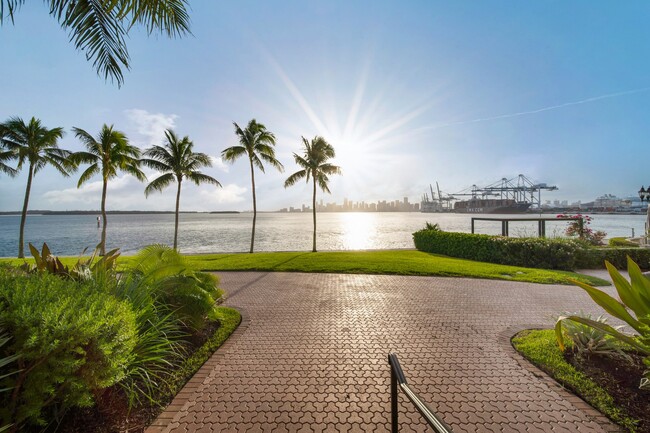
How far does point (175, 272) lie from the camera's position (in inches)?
191

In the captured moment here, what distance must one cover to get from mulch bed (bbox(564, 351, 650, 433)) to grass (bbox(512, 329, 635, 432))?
83mm

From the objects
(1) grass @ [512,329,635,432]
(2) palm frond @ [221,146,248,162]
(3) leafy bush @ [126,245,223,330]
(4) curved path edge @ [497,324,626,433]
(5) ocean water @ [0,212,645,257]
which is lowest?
(5) ocean water @ [0,212,645,257]

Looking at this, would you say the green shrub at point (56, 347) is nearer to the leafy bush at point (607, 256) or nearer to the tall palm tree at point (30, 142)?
the leafy bush at point (607, 256)

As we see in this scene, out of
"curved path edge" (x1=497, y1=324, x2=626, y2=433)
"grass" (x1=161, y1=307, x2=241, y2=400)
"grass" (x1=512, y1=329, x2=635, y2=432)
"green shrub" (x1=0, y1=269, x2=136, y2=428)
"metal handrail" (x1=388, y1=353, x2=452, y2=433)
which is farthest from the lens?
"grass" (x1=161, y1=307, x2=241, y2=400)

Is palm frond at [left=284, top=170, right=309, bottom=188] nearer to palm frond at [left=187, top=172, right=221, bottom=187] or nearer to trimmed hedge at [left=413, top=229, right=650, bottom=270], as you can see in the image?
palm frond at [left=187, top=172, right=221, bottom=187]

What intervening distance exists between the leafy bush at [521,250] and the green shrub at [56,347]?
14.7m

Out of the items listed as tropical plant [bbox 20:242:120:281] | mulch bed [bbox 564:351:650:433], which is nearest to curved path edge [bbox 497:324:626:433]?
mulch bed [bbox 564:351:650:433]

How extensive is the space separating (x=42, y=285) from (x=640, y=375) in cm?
691

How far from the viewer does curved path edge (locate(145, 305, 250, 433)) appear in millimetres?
2729

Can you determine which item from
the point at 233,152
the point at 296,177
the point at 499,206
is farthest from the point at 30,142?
the point at 499,206

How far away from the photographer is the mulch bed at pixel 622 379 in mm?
2799

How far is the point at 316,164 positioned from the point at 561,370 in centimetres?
1913

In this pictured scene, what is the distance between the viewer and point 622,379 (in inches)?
129

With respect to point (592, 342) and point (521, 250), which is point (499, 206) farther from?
point (592, 342)
